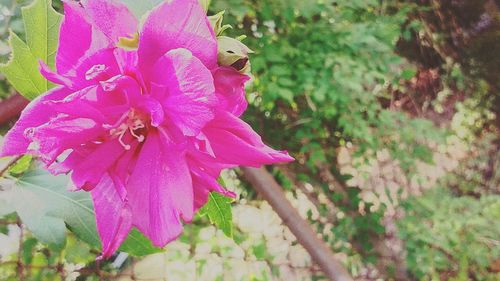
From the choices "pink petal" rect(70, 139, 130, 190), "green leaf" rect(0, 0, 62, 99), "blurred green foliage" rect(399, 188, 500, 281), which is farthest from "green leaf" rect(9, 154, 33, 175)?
"blurred green foliage" rect(399, 188, 500, 281)

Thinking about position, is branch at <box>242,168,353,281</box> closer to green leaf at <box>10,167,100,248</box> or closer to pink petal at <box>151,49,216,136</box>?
green leaf at <box>10,167,100,248</box>

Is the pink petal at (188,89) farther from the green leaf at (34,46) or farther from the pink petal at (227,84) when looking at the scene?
the green leaf at (34,46)

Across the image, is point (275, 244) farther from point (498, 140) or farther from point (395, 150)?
point (498, 140)

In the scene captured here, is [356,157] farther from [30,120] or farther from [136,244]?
[30,120]

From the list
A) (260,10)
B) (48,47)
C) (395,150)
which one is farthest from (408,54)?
(48,47)

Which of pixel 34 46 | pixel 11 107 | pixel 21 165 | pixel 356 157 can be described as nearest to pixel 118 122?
pixel 34 46
